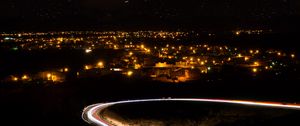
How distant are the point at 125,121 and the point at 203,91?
11.9 metres

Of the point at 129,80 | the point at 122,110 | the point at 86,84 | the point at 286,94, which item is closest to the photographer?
the point at 122,110

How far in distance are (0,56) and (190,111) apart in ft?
180

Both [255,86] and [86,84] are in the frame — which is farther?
[86,84]

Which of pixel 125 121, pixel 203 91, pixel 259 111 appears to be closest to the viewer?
pixel 259 111

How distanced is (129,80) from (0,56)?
1530 inches

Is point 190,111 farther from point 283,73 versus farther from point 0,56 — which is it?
point 0,56

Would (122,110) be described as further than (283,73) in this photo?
No

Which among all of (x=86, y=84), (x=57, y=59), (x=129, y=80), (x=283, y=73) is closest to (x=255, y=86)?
(x=283, y=73)

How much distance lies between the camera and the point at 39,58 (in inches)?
2773

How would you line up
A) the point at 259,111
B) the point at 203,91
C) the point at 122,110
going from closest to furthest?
the point at 259,111 < the point at 122,110 < the point at 203,91

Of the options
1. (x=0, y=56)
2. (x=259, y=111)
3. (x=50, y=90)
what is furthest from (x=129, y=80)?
(x=0, y=56)

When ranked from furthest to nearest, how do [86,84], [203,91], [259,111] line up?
[86,84] → [203,91] → [259,111]

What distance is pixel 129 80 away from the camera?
131 feet

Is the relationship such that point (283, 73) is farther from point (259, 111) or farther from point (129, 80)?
point (259, 111)
